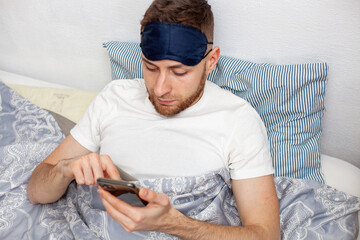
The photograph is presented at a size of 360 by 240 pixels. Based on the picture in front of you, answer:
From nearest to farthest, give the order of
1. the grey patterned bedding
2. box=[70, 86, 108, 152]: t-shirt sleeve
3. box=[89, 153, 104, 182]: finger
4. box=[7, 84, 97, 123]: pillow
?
box=[89, 153, 104, 182]: finger
the grey patterned bedding
box=[70, 86, 108, 152]: t-shirt sleeve
box=[7, 84, 97, 123]: pillow

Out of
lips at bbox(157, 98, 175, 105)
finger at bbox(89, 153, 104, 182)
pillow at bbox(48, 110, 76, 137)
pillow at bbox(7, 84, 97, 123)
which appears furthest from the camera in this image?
pillow at bbox(7, 84, 97, 123)

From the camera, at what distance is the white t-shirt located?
1.08 metres

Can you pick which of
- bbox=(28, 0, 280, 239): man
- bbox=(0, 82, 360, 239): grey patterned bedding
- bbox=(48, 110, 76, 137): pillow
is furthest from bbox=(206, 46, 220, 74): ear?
bbox=(48, 110, 76, 137): pillow

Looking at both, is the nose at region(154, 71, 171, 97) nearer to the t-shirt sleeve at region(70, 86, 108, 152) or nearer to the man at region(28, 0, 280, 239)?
the man at region(28, 0, 280, 239)

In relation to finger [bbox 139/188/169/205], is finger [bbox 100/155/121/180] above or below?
below

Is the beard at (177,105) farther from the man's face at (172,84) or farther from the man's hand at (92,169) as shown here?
the man's hand at (92,169)

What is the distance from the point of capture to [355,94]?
125 cm

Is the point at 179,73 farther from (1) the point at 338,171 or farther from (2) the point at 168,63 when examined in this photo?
(1) the point at 338,171

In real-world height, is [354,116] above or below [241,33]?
below

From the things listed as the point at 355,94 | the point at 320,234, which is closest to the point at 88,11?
the point at 355,94

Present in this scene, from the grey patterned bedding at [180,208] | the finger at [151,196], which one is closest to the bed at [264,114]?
the grey patterned bedding at [180,208]

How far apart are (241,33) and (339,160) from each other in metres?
0.66

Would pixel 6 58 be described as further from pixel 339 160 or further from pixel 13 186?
pixel 339 160

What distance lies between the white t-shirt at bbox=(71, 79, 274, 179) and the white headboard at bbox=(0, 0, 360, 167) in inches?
10.7
